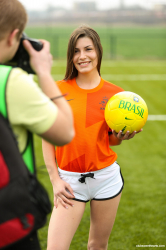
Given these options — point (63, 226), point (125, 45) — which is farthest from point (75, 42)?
point (125, 45)

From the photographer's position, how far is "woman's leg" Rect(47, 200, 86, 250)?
2438 millimetres

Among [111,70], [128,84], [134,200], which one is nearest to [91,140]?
[134,200]

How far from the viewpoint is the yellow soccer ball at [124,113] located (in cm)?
259

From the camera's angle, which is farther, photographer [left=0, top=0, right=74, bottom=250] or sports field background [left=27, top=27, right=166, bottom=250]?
sports field background [left=27, top=27, right=166, bottom=250]

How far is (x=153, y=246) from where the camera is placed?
3.74 metres

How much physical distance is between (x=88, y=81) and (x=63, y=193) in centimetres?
103

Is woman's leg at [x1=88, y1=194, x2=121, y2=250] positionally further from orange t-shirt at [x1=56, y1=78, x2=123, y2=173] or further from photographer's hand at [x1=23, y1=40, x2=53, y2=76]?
photographer's hand at [x1=23, y1=40, x2=53, y2=76]

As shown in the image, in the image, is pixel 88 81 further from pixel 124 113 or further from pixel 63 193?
pixel 63 193

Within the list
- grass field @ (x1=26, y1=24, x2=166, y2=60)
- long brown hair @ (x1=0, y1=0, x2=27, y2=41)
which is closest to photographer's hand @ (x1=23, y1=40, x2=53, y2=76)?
long brown hair @ (x1=0, y1=0, x2=27, y2=41)

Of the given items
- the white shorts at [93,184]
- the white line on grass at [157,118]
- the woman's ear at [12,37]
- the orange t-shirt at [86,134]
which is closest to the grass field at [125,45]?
the white line on grass at [157,118]

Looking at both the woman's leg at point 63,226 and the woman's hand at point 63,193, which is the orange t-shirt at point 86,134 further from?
the woman's leg at point 63,226

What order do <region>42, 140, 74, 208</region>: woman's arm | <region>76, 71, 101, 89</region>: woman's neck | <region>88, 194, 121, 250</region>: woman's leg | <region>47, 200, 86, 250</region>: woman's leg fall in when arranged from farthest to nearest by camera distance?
<region>76, 71, 101, 89</region>: woman's neck
<region>88, 194, 121, 250</region>: woman's leg
<region>42, 140, 74, 208</region>: woman's arm
<region>47, 200, 86, 250</region>: woman's leg

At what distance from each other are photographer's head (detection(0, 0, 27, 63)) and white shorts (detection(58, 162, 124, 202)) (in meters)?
1.36

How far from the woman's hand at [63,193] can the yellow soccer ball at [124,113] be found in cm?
63
